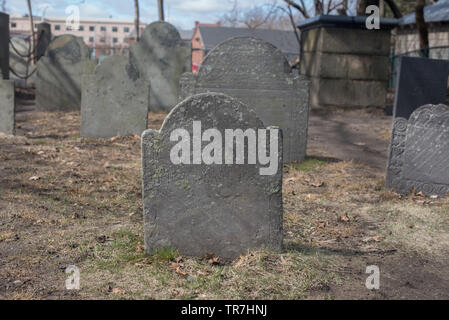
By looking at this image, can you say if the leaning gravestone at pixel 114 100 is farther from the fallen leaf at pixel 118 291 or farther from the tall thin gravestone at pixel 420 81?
the fallen leaf at pixel 118 291

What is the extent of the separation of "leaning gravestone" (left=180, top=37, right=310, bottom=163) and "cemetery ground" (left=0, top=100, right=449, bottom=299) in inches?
31.0

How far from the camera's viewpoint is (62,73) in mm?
12641

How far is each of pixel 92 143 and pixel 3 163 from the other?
6.17 ft

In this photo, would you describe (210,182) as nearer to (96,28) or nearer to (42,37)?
(42,37)

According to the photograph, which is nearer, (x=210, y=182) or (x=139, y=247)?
(x=210, y=182)

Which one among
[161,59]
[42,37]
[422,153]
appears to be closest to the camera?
[422,153]

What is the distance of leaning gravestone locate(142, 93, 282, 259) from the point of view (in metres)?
3.69

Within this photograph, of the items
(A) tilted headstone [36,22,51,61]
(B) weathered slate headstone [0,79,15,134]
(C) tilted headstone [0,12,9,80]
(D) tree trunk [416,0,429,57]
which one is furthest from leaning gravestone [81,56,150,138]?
(A) tilted headstone [36,22,51,61]

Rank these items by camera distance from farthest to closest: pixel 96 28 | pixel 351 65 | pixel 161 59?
pixel 96 28 < pixel 351 65 < pixel 161 59

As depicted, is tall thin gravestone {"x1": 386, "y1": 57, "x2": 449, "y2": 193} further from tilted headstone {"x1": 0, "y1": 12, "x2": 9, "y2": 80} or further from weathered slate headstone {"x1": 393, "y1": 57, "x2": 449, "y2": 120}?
tilted headstone {"x1": 0, "y1": 12, "x2": 9, "y2": 80}

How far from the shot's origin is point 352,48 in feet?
44.4

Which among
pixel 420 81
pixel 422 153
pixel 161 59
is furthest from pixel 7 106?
pixel 420 81

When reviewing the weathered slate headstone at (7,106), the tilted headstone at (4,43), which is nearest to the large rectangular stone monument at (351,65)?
the weathered slate headstone at (7,106)

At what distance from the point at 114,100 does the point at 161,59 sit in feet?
15.2
